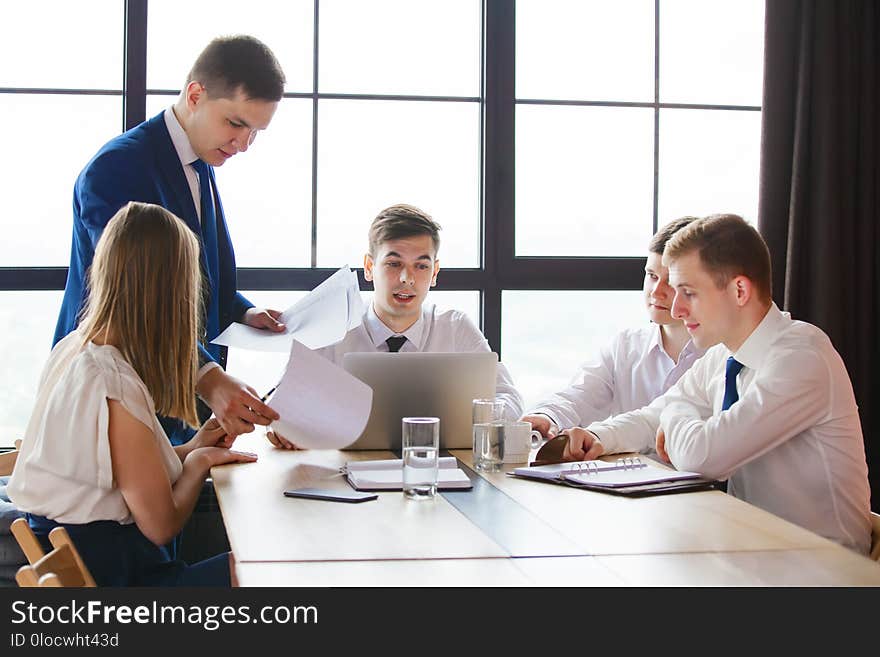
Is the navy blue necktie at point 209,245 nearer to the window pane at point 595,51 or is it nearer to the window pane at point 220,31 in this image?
the window pane at point 220,31

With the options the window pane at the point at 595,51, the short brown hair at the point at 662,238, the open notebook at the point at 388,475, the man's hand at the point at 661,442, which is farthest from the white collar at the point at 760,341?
the window pane at the point at 595,51

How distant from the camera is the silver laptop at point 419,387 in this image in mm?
2246

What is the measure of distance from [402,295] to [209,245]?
0.55 m

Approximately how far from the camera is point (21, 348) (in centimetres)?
336

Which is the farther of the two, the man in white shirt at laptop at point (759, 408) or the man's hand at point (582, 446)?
the man's hand at point (582, 446)

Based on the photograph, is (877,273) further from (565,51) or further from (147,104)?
(147,104)

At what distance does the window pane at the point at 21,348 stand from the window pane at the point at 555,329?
5.02 feet

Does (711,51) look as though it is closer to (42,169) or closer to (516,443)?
(516,443)

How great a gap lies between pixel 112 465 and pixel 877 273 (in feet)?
8.70

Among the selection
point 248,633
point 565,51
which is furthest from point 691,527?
point 565,51

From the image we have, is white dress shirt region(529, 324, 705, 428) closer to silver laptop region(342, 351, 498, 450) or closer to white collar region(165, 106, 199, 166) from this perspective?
silver laptop region(342, 351, 498, 450)

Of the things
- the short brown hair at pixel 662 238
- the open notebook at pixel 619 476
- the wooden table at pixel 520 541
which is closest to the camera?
the wooden table at pixel 520 541

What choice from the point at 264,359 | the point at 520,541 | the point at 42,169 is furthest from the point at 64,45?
the point at 520,541

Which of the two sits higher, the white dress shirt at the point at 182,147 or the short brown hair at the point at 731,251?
the white dress shirt at the point at 182,147
